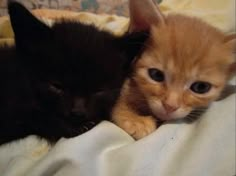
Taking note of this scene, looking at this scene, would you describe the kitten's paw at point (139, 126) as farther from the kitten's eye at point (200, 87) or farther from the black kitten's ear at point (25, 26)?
the black kitten's ear at point (25, 26)

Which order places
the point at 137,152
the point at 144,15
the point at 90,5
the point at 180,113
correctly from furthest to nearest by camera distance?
the point at 90,5 → the point at 144,15 → the point at 180,113 → the point at 137,152

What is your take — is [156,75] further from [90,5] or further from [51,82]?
[90,5]

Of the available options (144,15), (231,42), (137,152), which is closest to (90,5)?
(144,15)

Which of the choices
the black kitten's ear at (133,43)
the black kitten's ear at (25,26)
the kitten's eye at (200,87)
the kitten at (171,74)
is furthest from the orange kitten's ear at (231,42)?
the black kitten's ear at (25,26)

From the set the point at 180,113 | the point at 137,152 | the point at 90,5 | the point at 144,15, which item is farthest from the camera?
the point at 90,5

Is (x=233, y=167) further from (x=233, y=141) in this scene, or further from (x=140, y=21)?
(x=140, y=21)

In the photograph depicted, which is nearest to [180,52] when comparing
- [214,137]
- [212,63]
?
[212,63]
